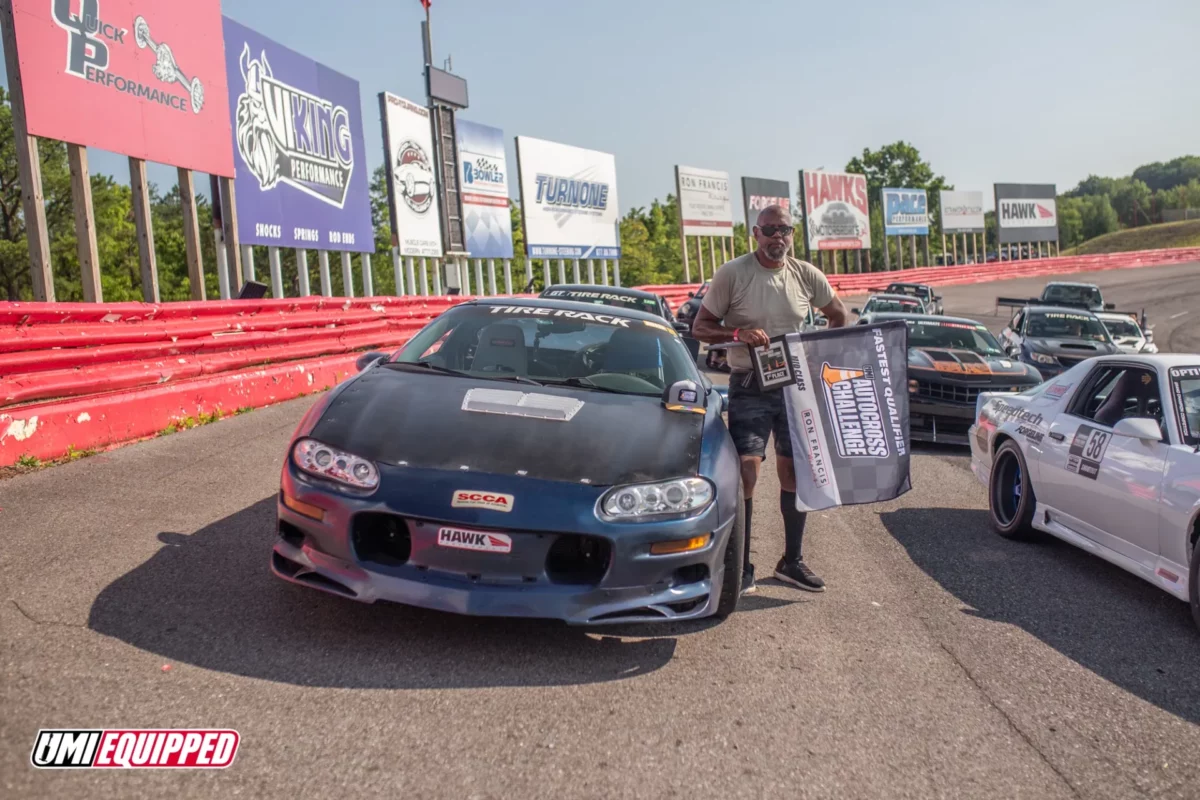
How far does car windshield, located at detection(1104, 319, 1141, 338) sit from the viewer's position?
17.2m

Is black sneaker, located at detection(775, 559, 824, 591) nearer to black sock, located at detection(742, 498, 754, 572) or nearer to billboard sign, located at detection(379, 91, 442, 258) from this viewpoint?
black sock, located at detection(742, 498, 754, 572)

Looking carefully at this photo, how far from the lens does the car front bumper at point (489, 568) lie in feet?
12.3

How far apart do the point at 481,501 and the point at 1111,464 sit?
3.67 meters

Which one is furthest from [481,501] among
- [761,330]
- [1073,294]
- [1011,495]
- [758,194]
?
[758,194]

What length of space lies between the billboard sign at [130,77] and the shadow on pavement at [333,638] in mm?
8938

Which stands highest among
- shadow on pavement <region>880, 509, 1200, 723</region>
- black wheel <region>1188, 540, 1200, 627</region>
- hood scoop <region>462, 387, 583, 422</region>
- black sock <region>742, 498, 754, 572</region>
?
hood scoop <region>462, 387, 583, 422</region>

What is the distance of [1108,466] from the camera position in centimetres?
562

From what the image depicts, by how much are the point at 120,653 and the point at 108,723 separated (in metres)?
0.64

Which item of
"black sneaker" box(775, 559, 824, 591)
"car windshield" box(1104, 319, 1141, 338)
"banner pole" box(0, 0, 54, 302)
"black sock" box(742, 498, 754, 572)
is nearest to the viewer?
"black sock" box(742, 498, 754, 572)

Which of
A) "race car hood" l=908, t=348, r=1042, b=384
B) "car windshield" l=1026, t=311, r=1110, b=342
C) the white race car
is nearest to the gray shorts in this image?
the white race car

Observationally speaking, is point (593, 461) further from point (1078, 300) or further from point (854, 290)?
point (854, 290)

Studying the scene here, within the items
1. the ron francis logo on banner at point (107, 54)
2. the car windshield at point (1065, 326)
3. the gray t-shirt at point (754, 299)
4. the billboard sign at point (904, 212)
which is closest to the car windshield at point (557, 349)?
the gray t-shirt at point (754, 299)

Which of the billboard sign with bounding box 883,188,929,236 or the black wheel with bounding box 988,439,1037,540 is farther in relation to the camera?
the billboard sign with bounding box 883,188,929,236

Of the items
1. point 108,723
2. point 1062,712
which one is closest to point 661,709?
point 1062,712
